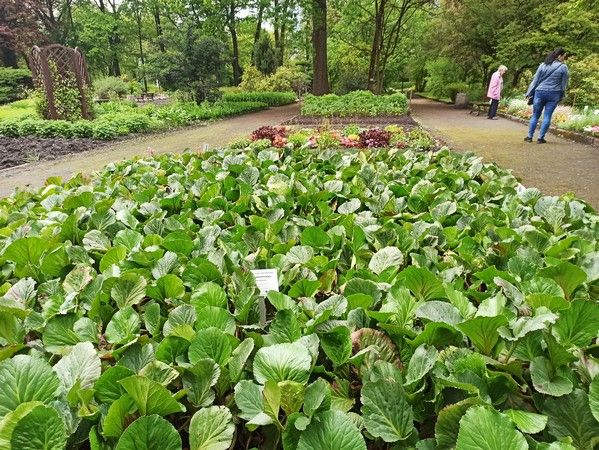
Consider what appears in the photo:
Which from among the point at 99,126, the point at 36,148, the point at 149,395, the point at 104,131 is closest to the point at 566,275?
the point at 149,395

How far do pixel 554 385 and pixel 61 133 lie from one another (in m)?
15.1

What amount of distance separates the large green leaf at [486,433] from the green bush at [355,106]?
16482 millimetres

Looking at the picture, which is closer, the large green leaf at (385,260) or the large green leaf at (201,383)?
the large green leaf at (201,383)

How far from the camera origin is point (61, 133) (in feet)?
44.6

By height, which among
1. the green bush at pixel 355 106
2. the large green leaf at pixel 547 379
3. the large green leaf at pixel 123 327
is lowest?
the green bush at pixel 355 106

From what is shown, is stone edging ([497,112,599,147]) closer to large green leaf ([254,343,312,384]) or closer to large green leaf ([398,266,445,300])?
large green leaf ([398,266,445,300])

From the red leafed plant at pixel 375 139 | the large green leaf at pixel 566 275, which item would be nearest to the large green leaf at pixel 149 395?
the large green leaf at pixel 566 275

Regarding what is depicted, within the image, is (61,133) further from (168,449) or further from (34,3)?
(34,3)

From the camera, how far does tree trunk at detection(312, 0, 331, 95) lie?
21938 millimetres

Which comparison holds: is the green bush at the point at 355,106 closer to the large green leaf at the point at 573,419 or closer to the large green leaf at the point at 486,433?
the large green leaf at the point at 573,419

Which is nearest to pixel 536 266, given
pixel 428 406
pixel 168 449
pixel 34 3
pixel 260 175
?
pixel 428 406

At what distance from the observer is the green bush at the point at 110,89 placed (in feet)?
94.9

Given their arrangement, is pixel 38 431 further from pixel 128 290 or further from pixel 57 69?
pixel 57 69

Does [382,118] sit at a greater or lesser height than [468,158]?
lesser
